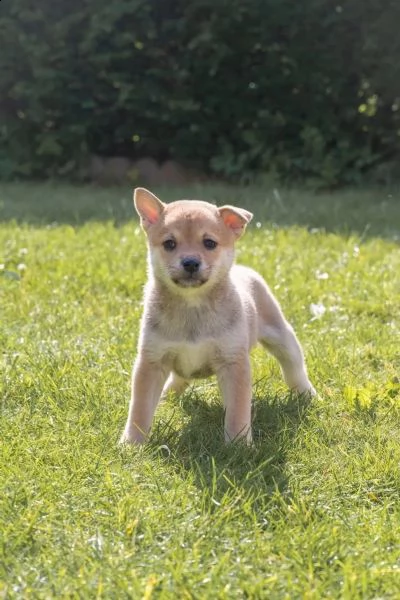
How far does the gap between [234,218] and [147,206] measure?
34 centimetres

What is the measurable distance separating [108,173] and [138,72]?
1.32 metres

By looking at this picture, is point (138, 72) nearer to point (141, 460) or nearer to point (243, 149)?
point (243, 149)

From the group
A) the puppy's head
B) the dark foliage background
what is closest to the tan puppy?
the puppy's head

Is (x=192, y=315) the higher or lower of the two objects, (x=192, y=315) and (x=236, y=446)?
the higher

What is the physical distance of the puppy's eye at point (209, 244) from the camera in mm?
3150

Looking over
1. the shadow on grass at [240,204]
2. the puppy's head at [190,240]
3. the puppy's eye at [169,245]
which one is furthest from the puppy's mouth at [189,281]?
the shadow on grass at [240,204]

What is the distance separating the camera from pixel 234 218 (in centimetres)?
330

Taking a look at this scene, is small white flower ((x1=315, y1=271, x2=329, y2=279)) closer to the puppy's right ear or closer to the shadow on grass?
the shadow on grass

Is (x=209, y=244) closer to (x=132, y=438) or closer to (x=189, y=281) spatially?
(x=189, y=281)

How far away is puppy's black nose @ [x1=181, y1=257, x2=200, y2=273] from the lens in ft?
10.0

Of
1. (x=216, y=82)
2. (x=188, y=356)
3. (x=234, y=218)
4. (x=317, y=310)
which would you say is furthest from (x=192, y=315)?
(x=216, y=82)

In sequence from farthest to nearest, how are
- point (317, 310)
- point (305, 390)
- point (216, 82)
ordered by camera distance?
point (216, 82) → point (317, 310) → point (305, 390)

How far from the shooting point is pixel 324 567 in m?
2.26

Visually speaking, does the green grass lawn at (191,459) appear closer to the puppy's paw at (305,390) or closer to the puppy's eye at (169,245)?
the puppy's paw at (305,390)
